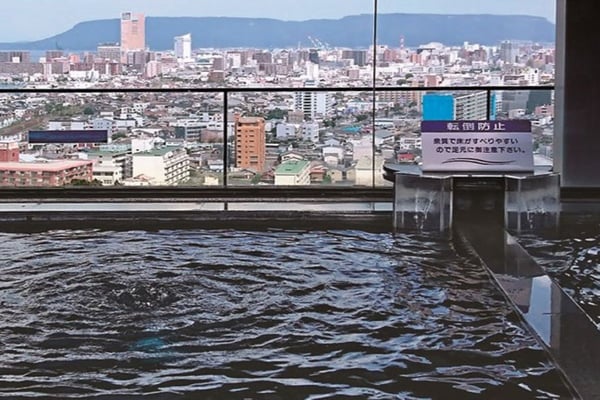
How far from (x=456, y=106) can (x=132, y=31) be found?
10.9 feet

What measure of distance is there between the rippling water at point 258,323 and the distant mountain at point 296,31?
12.4 feet

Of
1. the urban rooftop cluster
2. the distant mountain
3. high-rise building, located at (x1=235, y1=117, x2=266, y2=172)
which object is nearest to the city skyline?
the distant mountain

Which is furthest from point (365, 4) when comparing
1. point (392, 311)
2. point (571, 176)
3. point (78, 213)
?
point (392, 311)

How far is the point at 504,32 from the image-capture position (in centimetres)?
891

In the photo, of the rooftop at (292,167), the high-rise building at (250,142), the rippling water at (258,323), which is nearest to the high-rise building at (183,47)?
the high-rise building at (250,142)

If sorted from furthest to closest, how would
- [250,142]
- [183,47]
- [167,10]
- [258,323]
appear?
[167,10], [183,47], [250,142], [258,323]

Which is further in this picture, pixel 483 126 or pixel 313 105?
pixel 313 105

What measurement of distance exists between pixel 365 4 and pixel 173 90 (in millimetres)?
1824

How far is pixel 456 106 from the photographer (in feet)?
25.5

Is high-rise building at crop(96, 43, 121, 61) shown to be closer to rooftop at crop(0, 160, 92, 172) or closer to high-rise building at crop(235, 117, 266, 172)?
rooftop at crop(0, 160, 92, 172)

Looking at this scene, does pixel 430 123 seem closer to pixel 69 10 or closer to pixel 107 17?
pixel 107 17

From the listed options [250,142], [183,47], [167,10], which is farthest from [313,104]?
[167,10]

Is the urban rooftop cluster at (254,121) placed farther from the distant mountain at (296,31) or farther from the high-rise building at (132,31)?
the high-rise building at (132,31)

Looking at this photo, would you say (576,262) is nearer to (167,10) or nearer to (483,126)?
(483,126)
